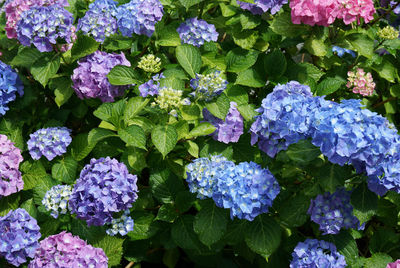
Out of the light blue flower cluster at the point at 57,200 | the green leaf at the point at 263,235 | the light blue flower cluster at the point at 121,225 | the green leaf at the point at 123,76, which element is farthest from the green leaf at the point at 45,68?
the green leaf at the point at 263,235

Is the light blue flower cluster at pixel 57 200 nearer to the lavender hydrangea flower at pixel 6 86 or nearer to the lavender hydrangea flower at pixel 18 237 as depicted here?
the lavender hydrangea flower at pixel 18 237

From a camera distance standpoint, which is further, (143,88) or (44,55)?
(44,55)

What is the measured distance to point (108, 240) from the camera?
7.92 ft

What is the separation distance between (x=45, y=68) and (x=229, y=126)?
42.8 inches

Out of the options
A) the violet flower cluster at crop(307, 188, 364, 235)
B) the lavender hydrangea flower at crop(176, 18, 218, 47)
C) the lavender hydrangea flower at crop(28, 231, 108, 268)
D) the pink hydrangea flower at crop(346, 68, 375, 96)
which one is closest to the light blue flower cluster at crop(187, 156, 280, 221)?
the violet flower cluster at crop(307, 188, 364, 235)

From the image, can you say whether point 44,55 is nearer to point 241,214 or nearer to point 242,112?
point 242,112

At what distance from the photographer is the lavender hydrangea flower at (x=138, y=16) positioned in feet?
8.49

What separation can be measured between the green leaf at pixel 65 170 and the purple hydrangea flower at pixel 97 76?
0.38m

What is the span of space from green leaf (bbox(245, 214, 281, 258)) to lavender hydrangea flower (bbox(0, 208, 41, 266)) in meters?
1.02

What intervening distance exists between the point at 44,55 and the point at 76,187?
93 cm

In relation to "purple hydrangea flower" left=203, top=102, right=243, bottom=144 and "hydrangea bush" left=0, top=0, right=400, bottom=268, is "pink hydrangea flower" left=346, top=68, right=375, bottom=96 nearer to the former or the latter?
"hydrangea bush" left=0, top=0, right=400, bottom=268

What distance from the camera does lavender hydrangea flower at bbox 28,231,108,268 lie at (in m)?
2.15

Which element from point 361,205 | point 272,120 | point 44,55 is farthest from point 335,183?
point 44,55

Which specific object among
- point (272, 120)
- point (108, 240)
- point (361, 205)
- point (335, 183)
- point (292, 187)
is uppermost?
point (272, 120)
